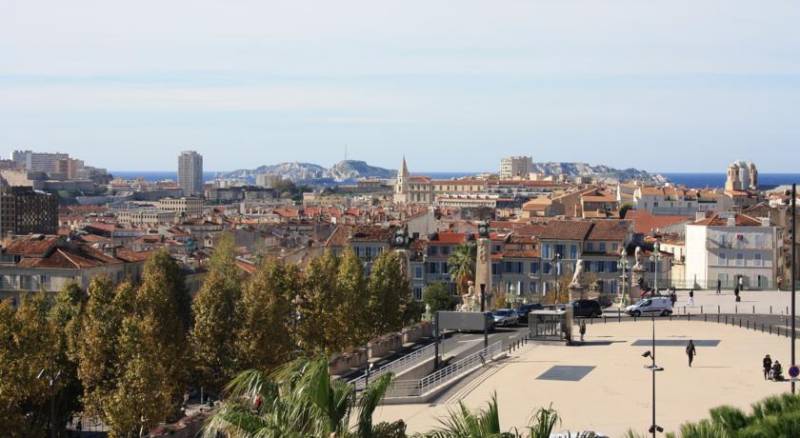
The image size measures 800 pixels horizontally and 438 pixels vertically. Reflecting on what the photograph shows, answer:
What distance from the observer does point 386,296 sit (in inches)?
2085

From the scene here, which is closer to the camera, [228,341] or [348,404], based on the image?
[348,404]

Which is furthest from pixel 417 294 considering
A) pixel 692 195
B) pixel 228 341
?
pixel 692 195

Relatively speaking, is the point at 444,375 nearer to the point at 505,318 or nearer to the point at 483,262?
the point at 505,318

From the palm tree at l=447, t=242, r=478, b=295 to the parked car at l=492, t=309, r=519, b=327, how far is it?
19.4 meters

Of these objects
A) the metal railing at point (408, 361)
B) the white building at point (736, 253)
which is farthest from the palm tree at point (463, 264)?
the metal railing at point (408, 361)

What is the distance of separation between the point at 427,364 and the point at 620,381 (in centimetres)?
721

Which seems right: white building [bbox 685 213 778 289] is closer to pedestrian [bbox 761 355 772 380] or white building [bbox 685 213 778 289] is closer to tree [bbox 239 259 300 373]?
tree [bbox 239 259 300 373]

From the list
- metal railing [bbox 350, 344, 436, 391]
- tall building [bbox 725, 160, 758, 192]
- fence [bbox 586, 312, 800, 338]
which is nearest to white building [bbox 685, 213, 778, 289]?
fence [bbox 586, 312, 800, 338]

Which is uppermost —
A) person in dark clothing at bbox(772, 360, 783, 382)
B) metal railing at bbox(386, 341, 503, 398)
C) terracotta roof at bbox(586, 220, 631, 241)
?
terracotta roof at bbox(586, 220, 631, 241)

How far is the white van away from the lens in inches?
2030

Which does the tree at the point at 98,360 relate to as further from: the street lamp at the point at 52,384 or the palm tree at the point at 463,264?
the palm tree at the point at 463,264

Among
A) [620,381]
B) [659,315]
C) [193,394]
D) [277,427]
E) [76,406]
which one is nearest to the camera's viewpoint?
[277,427]

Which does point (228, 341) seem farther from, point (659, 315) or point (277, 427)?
point (277, 427)

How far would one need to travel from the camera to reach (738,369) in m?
36.7
